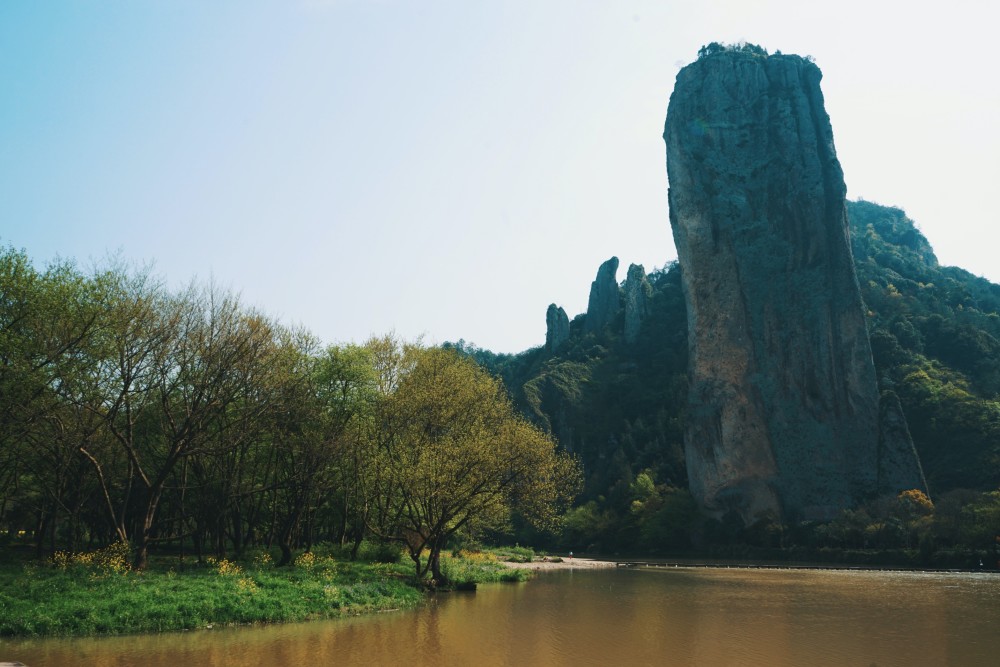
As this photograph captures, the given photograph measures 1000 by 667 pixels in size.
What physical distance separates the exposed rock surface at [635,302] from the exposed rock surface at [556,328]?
17.4 meters

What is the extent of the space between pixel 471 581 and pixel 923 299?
4606 inches

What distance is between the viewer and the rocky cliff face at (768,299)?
330 ft

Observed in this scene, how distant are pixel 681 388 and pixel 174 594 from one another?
11824 cm

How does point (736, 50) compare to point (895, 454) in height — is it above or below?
above

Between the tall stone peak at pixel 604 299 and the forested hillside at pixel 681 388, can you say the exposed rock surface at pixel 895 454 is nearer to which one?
the forested hillside at pixel 681 388

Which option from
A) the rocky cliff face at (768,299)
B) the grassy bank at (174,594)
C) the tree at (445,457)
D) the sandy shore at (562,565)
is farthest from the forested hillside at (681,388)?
the grassy bank at (174,594)

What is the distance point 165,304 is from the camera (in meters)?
30.7

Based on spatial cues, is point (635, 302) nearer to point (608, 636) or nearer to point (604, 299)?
point (604, 299)

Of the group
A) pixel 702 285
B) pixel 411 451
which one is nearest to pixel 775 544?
pixel 702 285

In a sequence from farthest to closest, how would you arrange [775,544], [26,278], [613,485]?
[613,485] → [775,544] → [26,278]

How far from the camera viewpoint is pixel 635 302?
160375 millimetres

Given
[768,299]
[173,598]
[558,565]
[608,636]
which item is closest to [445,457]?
[608,636]

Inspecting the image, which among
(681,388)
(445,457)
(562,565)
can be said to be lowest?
(562,565)

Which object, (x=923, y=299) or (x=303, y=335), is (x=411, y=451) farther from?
(x=923, y=299)
